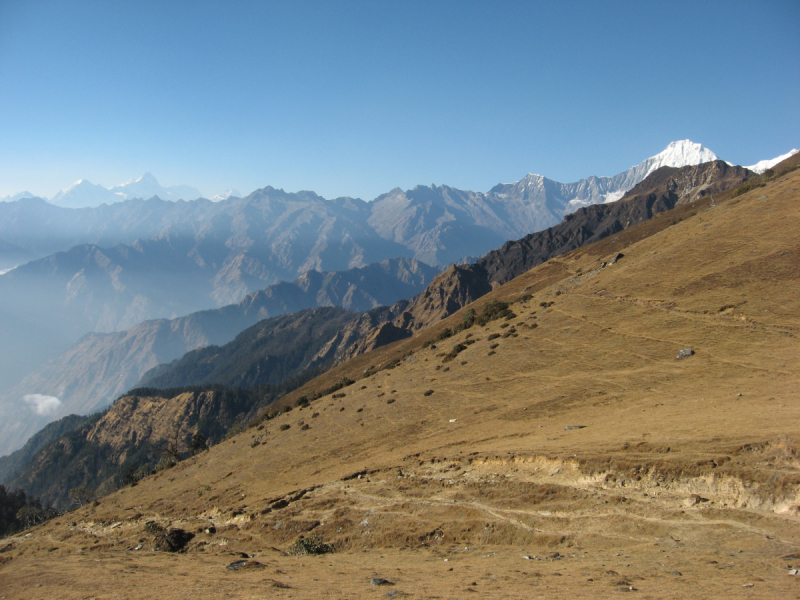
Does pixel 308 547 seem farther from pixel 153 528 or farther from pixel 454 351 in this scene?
pixel 454 351

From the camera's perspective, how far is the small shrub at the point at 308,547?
81.7ft

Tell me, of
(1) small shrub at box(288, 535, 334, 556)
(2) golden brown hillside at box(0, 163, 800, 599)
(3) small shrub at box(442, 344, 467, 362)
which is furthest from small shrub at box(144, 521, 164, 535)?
(3) small shrub at box(442, 344, 467, 362)

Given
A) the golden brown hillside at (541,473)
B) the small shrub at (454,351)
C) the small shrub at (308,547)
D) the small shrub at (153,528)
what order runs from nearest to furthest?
the golden brown hillside at (541,473), the small shrub at (308,547), the small shrub at (153,528), the small shrub at (454,351)

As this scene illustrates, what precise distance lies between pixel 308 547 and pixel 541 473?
1465 cm

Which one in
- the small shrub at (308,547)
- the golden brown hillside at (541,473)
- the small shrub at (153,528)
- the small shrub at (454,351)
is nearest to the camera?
the golden brown hillside at (541,473)

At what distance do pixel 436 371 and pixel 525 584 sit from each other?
3978 cm

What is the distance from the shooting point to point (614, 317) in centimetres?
5197

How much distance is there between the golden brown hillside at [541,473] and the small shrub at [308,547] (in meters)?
0.75

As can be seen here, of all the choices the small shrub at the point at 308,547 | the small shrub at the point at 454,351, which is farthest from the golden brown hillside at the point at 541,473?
the small shrub at the point at 454,351

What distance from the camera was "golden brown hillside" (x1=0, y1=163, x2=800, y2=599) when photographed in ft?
58.3

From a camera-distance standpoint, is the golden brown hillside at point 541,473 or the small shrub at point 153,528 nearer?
the golden brown hillside at point 541,473

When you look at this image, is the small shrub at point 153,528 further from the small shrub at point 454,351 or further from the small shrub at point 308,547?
the small shrub at point 454,351

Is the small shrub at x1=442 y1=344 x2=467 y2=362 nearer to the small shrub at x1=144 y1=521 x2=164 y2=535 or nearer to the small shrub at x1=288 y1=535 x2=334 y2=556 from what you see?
the small shrub at x1=288 y1=535 x2=334 y2=556

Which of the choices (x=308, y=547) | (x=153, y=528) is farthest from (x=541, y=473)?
(x=153, y=528)
